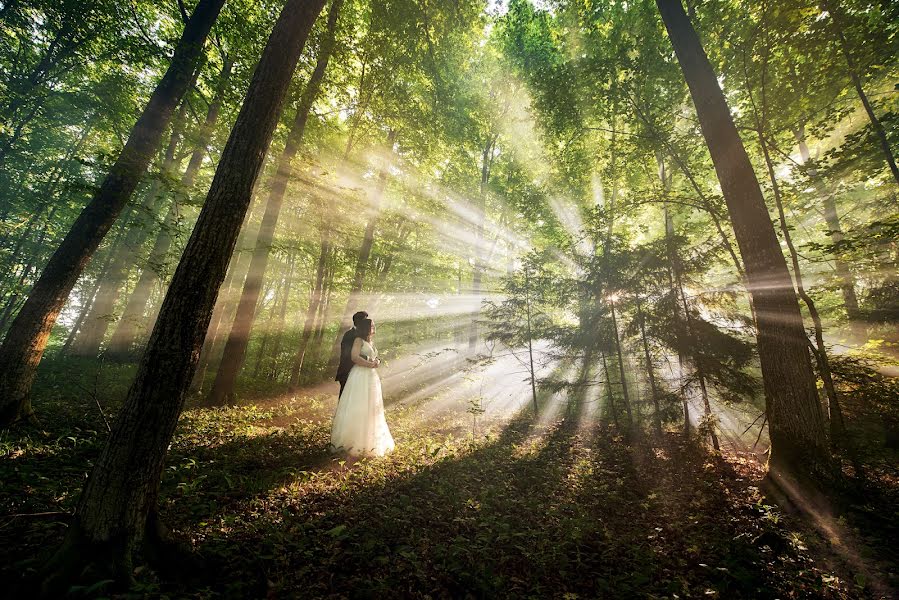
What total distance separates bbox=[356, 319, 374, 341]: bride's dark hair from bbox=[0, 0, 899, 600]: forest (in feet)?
0.58

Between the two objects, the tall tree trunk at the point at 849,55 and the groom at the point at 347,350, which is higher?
the tall tree trunk at the point at 849,55

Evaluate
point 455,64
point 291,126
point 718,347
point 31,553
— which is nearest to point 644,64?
point 455,64

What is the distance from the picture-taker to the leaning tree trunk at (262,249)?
1020cm

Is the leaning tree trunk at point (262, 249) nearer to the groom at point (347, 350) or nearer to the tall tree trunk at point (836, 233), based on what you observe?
the groom at point (347, 350)

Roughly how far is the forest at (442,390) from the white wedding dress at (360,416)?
16cm

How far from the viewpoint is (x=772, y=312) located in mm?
5586

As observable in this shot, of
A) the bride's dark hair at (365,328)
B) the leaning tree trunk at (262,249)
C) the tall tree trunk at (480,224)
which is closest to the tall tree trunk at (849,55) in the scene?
the bride's dark hair at (365,328)

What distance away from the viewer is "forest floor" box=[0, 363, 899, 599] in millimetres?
3330

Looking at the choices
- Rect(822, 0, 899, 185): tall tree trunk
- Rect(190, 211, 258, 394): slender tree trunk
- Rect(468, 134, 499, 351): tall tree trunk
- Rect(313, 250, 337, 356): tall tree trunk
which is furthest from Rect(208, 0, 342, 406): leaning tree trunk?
Rect(468, 134, 499, 351): tall tree trunk

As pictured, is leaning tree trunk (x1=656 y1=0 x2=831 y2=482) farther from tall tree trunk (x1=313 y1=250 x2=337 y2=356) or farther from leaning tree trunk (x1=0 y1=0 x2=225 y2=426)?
tall tree trunk (x1=313 y1=250 x2=337 y2=356)

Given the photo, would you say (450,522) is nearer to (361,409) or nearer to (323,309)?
(361,409)

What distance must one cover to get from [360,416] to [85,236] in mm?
6611

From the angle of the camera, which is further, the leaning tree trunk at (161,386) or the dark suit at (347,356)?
the dark suit at (347,356)

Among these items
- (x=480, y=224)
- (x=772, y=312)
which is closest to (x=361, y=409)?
(x=772, y=312)
